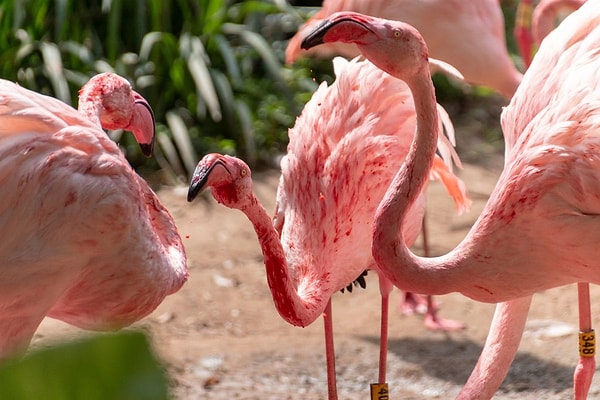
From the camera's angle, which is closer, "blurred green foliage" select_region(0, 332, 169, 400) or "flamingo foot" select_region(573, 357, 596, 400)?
"blurred green foliage" select_region(0, 332, 169, 400)

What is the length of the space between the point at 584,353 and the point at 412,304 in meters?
1.49

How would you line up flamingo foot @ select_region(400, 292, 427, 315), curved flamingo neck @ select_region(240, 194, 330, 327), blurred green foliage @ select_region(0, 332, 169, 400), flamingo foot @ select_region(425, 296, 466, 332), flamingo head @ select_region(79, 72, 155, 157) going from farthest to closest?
1. flamingo foot @ select_region(400, 292, 427, 315)
2. flamingo foot @ select_region(425, 296, 466, 332)
3. flamingo head @ select_region(79, 72, 155, 157)
4. curved flamingo neck @ select_region(240, 194, 330, 327)
5. blurred green foliage @ select_region(0, 332, 169, 400)

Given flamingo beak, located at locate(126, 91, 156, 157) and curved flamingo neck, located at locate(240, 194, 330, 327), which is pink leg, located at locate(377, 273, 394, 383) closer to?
curved flamingo neck, located at locate(240, 194, 330, 327)

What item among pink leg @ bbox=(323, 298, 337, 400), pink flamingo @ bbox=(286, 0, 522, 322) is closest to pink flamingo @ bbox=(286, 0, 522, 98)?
pink flamingo @ bbox=(286, 0, 522, 322)

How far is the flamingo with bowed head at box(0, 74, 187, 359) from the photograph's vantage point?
9.12 feet

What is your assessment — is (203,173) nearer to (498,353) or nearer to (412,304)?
(498,353)

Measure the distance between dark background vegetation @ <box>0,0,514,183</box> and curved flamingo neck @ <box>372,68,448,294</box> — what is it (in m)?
3.21

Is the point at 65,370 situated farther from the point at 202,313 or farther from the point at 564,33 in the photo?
the point at 202,313

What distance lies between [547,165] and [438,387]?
148cm

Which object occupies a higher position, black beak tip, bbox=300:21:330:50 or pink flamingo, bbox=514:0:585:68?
black beak tip, bbox=300:21:330:50

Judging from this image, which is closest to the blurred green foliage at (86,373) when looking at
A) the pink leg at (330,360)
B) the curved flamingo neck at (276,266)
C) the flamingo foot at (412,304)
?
the curved flamingo neck at (276,266)

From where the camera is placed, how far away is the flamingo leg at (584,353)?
3.38 meters

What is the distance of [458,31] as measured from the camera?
5078 mm

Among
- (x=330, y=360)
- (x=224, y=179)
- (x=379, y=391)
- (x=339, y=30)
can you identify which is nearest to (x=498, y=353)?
(x=379, y=391)
